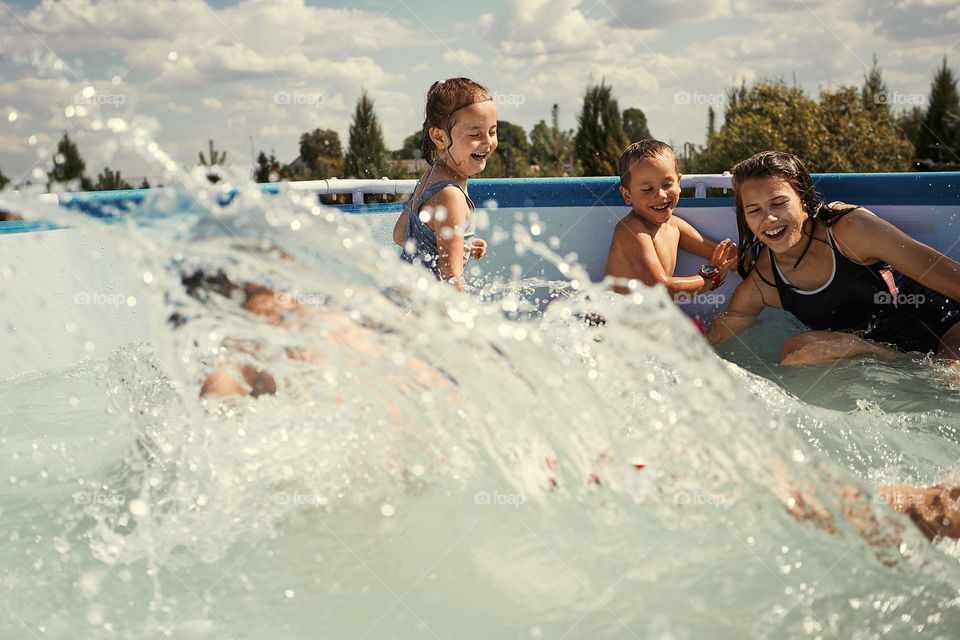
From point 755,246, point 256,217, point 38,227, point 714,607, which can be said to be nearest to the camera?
point 714,607

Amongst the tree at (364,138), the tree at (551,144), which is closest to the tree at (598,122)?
the tree at (551,144)

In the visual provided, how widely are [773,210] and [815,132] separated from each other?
513 inches

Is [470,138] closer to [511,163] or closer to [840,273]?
[840,273]

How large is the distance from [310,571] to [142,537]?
414mm

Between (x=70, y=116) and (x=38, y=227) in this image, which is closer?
(x=70, y=116)

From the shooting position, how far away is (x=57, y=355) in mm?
3246

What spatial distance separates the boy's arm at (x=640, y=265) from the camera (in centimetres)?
366

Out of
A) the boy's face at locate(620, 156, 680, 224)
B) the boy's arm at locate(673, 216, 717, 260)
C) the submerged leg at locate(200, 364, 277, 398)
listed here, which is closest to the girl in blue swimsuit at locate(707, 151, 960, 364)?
the boy's face at locate(620, 156, 680, 224)

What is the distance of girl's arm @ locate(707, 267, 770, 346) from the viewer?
134 inches

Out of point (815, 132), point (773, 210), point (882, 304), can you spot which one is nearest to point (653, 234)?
point (773, 210)

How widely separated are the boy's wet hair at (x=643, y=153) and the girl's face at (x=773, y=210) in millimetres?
645

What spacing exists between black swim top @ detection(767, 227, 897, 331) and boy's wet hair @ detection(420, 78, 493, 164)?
1414mm

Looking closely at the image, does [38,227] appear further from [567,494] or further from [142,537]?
[567,494]

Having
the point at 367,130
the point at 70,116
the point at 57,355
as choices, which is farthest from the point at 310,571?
the point at 367,130
